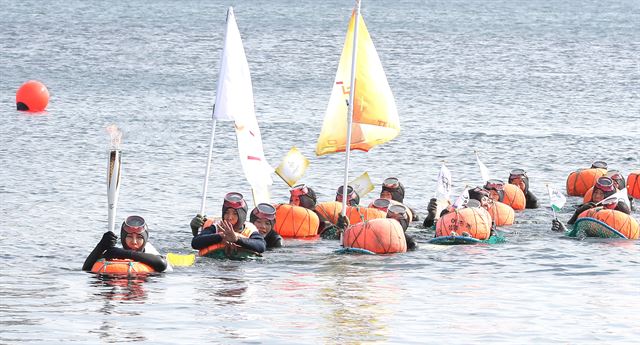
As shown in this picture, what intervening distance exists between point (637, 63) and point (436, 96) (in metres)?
28.7

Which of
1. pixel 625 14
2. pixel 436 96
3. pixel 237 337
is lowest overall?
pixel 237 337

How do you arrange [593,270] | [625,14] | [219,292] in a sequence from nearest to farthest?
[219,292] < [593,270] < [625,14]

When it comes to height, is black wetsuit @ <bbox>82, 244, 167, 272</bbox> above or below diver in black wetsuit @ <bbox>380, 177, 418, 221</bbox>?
below

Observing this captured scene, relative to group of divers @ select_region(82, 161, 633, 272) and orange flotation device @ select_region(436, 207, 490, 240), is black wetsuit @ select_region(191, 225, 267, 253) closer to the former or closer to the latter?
group of divers @ select_region(82, 161, 633, 272)

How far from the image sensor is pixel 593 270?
28.4m

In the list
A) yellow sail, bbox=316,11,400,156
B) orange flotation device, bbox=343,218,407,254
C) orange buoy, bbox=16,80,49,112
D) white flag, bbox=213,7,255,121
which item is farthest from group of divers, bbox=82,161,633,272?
orange buoy, bbox=16,80,49,112

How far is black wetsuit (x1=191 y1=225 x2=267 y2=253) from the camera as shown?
26.7 m

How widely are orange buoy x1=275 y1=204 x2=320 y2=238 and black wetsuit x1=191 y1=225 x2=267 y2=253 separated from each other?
3.32 meters

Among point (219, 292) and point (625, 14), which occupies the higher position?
point (625, 14)

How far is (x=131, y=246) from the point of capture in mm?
25312

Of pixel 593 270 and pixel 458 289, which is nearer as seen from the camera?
pixel 458 289

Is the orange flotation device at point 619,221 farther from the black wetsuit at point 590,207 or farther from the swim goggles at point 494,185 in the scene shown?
the swim goggles at point 494,185

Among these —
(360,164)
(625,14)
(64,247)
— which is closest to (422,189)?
(360,164)

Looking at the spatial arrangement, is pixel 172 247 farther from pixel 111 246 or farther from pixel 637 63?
pixel 637 63
